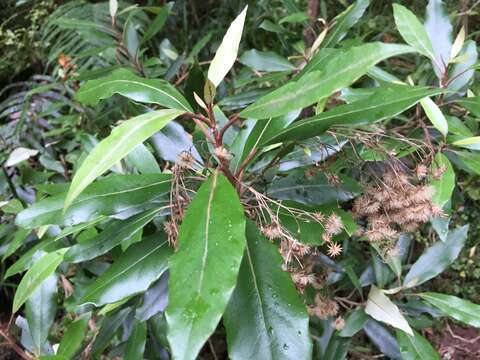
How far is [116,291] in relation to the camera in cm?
58

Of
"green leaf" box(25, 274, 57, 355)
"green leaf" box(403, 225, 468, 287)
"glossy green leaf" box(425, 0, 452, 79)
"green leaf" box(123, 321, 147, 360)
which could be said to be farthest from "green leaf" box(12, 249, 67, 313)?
"glossy green leaf" box(425, 0, 452, 79)

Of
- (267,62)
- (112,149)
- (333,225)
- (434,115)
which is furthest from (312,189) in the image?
(267,62)

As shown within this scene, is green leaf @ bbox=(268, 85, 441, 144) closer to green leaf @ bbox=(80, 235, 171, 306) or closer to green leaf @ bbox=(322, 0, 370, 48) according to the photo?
green leaf @ bbox=(80, 235, 171, 306)

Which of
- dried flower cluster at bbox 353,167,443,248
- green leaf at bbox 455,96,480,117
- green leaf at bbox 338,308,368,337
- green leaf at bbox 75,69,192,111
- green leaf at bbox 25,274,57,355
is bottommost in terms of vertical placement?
green leaf at bbox 338,308,368,337

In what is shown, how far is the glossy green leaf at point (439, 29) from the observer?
34.9 inches

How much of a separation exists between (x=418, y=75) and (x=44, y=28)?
1671mm

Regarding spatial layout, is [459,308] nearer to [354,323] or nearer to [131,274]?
[354,323]

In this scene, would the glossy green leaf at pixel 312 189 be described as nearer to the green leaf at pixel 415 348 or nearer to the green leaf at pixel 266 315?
the green leaf at pixel 266 315

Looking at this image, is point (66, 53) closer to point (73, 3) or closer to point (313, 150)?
point (73, 3)

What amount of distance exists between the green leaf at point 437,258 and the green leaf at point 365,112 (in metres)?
0.52

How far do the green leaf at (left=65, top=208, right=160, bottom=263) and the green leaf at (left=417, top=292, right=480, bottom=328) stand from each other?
579mm

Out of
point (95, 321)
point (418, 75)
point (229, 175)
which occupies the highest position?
point (229, 175)

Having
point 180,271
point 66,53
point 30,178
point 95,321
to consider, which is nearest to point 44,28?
point 66,53

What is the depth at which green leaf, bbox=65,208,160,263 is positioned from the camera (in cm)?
61
